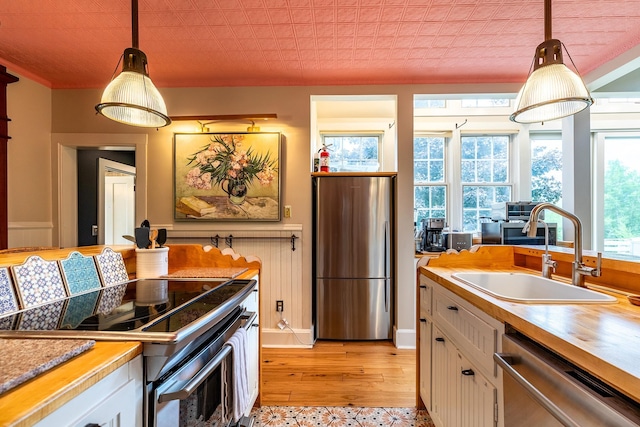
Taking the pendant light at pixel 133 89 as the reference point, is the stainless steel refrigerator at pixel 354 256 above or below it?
below

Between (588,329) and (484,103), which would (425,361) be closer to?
(588,329)

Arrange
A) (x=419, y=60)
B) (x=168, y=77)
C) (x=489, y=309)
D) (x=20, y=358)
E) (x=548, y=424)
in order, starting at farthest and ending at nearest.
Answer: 1. (x=168, y=77)
2. (x=419, y=60)
3. (x=489, y=309)
4. (x=548, y=424)
5. (x=20, y=358)

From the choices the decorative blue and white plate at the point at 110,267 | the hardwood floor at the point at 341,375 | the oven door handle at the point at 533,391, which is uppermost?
the decorative blue and white plate at the point at 110,267

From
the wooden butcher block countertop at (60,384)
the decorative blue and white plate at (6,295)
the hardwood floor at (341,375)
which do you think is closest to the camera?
the wooden butcher block countertop at (60,384)

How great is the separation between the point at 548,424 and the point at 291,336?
2.29 m

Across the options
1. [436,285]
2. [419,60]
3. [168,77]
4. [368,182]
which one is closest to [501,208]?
[368,182]

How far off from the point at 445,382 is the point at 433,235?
195cm

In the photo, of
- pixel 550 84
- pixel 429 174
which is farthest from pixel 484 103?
pixel 550 84

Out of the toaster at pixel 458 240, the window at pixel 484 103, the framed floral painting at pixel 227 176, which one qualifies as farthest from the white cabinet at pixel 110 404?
the window at pixel 484 103

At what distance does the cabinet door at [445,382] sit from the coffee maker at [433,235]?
168cm

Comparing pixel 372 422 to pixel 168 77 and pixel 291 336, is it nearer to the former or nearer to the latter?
pixel 291 336

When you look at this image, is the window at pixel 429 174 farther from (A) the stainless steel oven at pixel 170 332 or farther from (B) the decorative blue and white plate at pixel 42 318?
(B) the decorative blue and white plate at pixel 42 318

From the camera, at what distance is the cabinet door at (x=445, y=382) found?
1.34 m

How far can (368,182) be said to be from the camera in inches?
112
